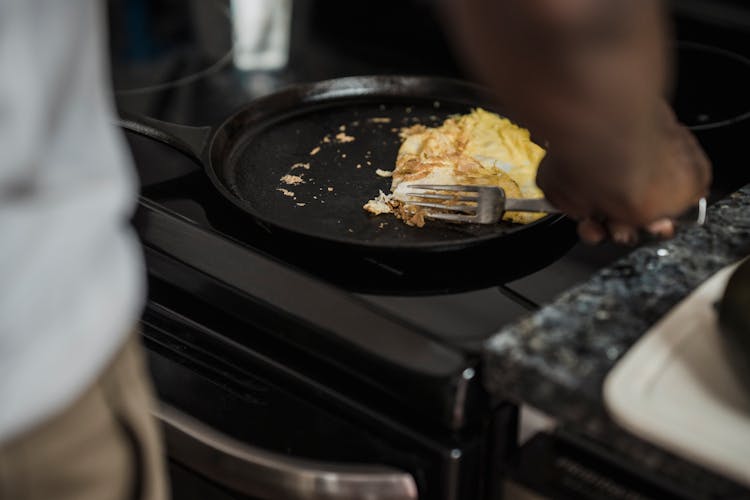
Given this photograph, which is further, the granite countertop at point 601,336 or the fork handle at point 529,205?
the fork handle at point 529,205

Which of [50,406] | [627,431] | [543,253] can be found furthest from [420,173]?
[50,406]

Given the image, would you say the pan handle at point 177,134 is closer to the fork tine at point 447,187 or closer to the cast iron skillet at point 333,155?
the cast iron skillet at point 333,155

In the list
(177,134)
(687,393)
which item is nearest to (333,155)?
(177,134)

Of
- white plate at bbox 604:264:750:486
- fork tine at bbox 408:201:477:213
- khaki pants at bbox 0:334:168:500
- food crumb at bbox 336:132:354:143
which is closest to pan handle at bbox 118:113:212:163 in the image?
food crumb at bbox 336:132:354:143

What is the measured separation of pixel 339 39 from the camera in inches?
60.0

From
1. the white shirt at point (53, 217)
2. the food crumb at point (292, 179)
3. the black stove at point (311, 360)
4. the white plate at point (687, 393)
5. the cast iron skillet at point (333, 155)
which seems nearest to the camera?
the white shirt at point (53, 217)

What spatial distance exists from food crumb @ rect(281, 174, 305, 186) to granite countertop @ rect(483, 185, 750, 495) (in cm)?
36

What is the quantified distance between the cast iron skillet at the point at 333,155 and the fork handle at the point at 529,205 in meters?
0.02

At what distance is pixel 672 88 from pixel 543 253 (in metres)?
0.47

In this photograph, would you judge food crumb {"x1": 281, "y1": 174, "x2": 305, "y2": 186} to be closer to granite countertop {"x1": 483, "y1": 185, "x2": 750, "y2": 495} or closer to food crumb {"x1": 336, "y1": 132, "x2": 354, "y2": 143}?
food crumb {"x1": 336, "y1": 132, "x2": 354, "y2": 143}

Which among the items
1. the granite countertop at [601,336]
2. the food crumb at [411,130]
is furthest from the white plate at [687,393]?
the food crumb at [411,130]

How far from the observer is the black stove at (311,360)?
2.73 ft

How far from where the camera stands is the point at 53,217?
0.61 metres

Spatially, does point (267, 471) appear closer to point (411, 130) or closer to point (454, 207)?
point (454, 207)
